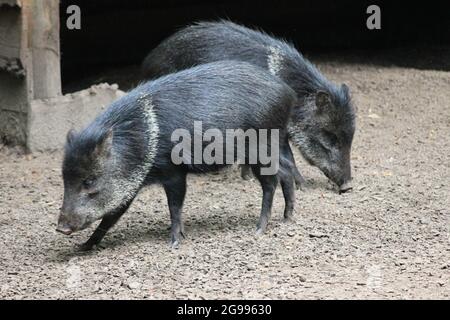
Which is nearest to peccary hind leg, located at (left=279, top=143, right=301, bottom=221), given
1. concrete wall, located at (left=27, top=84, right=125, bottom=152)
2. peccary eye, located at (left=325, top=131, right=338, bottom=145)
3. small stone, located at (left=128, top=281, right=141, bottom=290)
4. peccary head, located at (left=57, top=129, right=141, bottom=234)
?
peccary eye, located at (left=325, top=131, right=338, bottom=145)

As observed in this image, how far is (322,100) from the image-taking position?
20.5ft

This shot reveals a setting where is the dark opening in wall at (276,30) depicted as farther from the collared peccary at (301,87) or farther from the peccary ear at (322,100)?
the peccary ear at (322,100)

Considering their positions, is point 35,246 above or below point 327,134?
below

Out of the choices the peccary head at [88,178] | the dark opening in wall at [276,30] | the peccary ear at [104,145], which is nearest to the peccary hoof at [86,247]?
the peccary head at [88,178]

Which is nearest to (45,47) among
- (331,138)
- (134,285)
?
(331,138)

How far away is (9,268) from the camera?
4.67 meters

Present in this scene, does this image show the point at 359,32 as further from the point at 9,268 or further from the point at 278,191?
the point at 9,268

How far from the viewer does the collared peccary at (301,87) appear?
629 centimetres

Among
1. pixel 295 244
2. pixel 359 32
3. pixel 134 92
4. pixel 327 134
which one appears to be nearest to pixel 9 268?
pixel 134 92

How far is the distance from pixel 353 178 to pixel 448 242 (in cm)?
168

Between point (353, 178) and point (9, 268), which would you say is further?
point (353, 178)

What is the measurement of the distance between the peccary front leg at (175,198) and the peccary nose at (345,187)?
1.63 meters

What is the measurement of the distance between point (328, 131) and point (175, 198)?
1.80 metres

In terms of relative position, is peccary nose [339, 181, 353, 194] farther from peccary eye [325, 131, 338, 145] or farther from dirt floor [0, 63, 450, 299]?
peccary eye [325, 131, 338, 145]
